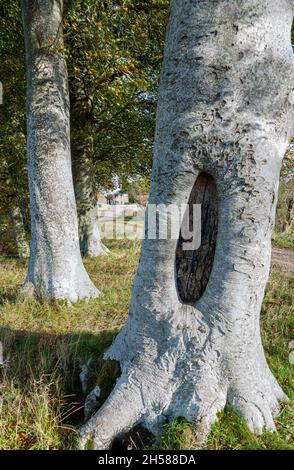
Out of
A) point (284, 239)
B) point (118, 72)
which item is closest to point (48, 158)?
point (118, 72)

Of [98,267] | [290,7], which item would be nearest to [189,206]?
[290,7]

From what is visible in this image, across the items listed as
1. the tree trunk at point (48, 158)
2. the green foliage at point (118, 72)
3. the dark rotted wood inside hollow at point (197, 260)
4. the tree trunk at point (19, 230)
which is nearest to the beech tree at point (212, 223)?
the dark rotted wood inside hollow at point (197, 260)

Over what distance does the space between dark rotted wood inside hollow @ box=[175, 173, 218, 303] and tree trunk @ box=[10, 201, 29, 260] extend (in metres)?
9.13

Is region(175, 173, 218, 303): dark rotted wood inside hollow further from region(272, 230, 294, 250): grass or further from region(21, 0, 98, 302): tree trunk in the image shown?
region(272, 230, 294, 250): grass

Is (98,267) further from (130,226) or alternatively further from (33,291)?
(130,226)

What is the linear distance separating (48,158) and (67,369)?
3.17m

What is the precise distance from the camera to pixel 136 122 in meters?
8.66

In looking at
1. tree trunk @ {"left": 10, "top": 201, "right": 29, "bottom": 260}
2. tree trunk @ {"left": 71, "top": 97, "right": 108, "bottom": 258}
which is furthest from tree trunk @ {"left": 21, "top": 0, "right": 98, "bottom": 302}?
tree trunk @ {"left": 10, "top": 201, "right": 29, "bottom": 260}

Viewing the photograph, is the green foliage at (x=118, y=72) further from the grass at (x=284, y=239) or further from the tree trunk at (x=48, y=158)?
the grass at (x=284, y=239)

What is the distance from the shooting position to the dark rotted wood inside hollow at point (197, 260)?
6.77ft

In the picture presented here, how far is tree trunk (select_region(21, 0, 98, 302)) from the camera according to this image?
14.6ft

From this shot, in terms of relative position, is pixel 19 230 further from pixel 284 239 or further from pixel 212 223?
pixel 284 239

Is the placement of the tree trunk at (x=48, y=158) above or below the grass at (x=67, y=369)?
above

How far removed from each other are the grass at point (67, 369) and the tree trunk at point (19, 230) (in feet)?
17.2
